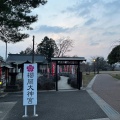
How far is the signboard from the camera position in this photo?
34.7 ft

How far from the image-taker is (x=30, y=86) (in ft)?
34.9

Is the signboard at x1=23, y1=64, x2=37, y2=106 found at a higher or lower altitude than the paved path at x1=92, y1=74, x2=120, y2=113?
higher

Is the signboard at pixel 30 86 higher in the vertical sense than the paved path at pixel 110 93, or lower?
higher

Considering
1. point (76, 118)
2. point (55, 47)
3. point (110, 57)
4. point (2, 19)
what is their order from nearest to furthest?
point (76, 118)
point (2, 19)
point (110, 57)
point (55, 47)

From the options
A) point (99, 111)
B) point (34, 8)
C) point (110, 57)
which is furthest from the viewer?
point (110, 57)

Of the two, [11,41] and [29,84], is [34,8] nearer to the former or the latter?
[11,41]

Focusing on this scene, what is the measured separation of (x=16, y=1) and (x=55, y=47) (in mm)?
70422

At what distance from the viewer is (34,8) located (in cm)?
2028

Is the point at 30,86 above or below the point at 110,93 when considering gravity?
above

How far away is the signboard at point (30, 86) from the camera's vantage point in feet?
34.7

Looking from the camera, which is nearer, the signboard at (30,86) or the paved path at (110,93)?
the signboard at (30,86)

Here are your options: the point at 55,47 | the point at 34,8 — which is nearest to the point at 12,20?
the point at 34,8

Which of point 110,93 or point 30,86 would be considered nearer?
point 30,86

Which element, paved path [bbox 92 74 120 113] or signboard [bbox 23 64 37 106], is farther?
paved path [bbox 92 74 120 113]
